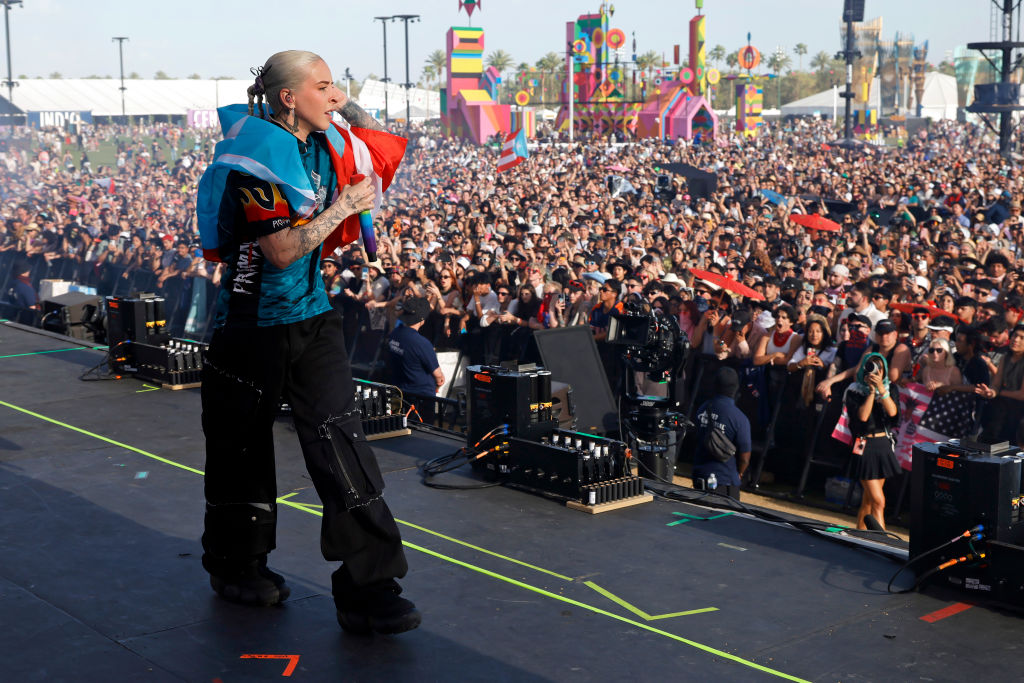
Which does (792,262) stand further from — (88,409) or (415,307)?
(88,409)

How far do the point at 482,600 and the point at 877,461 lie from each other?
4596 mm

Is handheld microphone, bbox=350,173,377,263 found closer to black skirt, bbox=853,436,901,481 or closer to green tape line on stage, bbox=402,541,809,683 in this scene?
green tape line on stage, bbox=402,541,809,683

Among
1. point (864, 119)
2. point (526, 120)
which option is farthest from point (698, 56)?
point (864, 119)

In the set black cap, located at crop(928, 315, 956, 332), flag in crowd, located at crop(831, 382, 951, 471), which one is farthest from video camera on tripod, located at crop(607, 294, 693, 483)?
black cap, located at crop(928, 315, 956, 332)

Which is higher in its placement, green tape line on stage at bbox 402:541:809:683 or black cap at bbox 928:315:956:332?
black cap at bbox 928:315:956:332

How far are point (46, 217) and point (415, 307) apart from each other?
1755cm

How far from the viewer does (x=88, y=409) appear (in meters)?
9.42

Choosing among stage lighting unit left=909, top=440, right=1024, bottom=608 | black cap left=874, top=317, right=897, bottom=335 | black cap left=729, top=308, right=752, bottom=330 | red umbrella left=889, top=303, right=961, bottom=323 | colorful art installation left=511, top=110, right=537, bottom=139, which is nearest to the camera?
stage lighting unit left=909, top=440, right=1024, bottom=608

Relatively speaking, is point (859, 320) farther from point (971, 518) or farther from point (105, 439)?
point (105, 439)

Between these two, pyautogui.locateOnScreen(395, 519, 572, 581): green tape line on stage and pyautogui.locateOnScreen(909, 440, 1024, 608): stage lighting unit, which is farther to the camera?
pyautogui.locateOnScreen(395, 519, 572, 581): green tape line on stage

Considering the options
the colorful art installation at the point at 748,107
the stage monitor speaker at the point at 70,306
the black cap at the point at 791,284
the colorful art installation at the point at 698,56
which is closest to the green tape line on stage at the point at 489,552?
the black cap at the point at 791,284

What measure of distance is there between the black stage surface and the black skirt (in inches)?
97.6

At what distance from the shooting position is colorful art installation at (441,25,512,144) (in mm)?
53750

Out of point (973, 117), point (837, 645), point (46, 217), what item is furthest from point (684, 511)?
point (973, 117)
